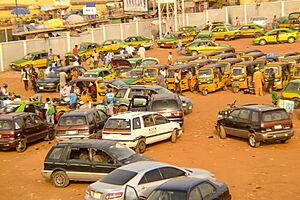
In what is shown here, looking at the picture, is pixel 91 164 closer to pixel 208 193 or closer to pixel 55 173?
pixel 55 173

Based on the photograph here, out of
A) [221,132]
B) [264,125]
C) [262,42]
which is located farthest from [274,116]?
[262,42]

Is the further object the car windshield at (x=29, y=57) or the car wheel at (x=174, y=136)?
the car windshield at (x=29, y=57)

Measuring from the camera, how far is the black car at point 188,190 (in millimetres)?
11688

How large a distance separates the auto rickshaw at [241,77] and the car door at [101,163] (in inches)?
632

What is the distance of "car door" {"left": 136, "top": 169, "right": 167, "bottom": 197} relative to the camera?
13398 mm

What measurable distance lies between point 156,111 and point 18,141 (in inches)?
211

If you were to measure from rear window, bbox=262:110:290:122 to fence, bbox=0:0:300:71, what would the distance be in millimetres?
29162

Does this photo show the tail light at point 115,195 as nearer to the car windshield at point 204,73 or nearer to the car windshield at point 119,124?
the car windshield at point 119,124

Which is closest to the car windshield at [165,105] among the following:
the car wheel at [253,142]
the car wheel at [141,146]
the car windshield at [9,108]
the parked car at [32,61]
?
the car wheel at [141,146]

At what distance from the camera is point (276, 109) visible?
2009 cm

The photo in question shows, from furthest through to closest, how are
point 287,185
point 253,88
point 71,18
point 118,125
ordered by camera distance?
1. point 71,18
2. point 253,88
3. point 118,125
4. point 287,185

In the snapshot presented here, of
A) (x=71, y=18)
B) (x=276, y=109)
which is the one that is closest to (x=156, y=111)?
(x=276, y=109)

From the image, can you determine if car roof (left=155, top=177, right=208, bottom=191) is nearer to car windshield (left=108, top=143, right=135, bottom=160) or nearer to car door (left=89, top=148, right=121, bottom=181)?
car door (left=89, top=148, right=121, bottom=181)

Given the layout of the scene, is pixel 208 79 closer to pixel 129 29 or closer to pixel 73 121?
pixel 73 121
